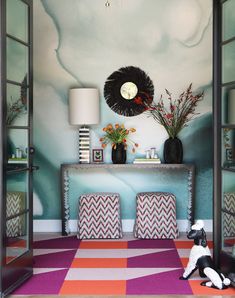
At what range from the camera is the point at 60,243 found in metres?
6.67

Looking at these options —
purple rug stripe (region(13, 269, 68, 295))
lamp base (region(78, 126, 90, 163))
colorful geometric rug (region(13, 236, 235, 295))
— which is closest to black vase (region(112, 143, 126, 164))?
lamp base (region(78, 126, 90, 163))

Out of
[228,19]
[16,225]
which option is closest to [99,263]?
[16,225]

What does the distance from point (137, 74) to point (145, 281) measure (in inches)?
125

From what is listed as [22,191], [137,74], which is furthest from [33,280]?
[137,74]

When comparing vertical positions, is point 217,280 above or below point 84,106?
below

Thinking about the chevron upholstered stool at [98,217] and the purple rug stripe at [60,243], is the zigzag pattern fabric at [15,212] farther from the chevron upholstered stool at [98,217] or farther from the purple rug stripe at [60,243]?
the chevron upholstered stool at [98,217]

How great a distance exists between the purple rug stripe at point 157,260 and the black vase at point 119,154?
56.9 inches

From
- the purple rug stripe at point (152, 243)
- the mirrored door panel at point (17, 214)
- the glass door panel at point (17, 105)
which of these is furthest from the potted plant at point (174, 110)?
the mirrored door panel at point (17, 214)

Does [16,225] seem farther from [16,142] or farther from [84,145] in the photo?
[84,145]

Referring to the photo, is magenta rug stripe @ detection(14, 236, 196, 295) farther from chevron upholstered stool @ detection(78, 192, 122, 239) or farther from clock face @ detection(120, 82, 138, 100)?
clock face @ detection(120, 82, 138, 100)

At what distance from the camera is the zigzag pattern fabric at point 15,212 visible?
4.56 m

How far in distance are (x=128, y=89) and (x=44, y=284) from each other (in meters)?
3.21

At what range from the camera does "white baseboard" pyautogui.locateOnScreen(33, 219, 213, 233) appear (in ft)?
23.9

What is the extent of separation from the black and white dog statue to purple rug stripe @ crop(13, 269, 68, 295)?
1151mm
